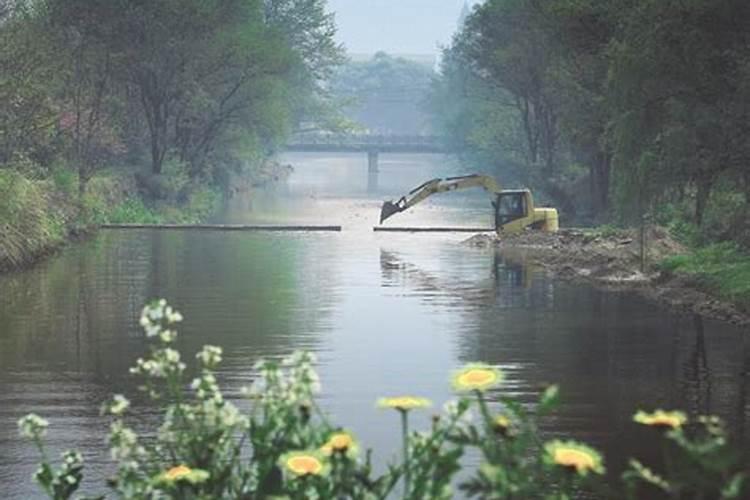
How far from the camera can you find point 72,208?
161 feet

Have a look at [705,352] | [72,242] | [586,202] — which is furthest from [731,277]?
[586,202]

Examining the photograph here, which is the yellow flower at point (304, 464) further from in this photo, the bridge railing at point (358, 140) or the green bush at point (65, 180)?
the bridge railing at point (358, 140)

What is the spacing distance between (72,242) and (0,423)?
29314mm

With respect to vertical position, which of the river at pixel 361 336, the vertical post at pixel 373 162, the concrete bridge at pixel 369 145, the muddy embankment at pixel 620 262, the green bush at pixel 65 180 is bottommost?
the river at pixel 361 336

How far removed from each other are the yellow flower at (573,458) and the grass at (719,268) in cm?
2151

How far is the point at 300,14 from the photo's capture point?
106m

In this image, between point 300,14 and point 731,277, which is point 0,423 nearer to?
point 731,277

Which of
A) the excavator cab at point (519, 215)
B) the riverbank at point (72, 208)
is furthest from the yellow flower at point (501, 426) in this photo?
the excavator cab at point (519, 215)

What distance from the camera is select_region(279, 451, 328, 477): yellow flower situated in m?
5.66

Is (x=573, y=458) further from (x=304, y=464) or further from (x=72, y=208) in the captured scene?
(x=72, y=208)

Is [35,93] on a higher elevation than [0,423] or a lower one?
higher

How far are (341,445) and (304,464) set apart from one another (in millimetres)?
239

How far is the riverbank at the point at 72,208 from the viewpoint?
35781mm

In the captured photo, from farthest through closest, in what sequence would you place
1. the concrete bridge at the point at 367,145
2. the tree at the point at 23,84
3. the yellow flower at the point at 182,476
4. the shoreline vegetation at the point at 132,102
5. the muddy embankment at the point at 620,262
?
the concrete bridge at the point at 367,145
the shoreline vegetation at the point at 132,102
the tree at the point at 23,84
the muddy embankment at the point at 620,262
the yellow flower at the point at 182,476
